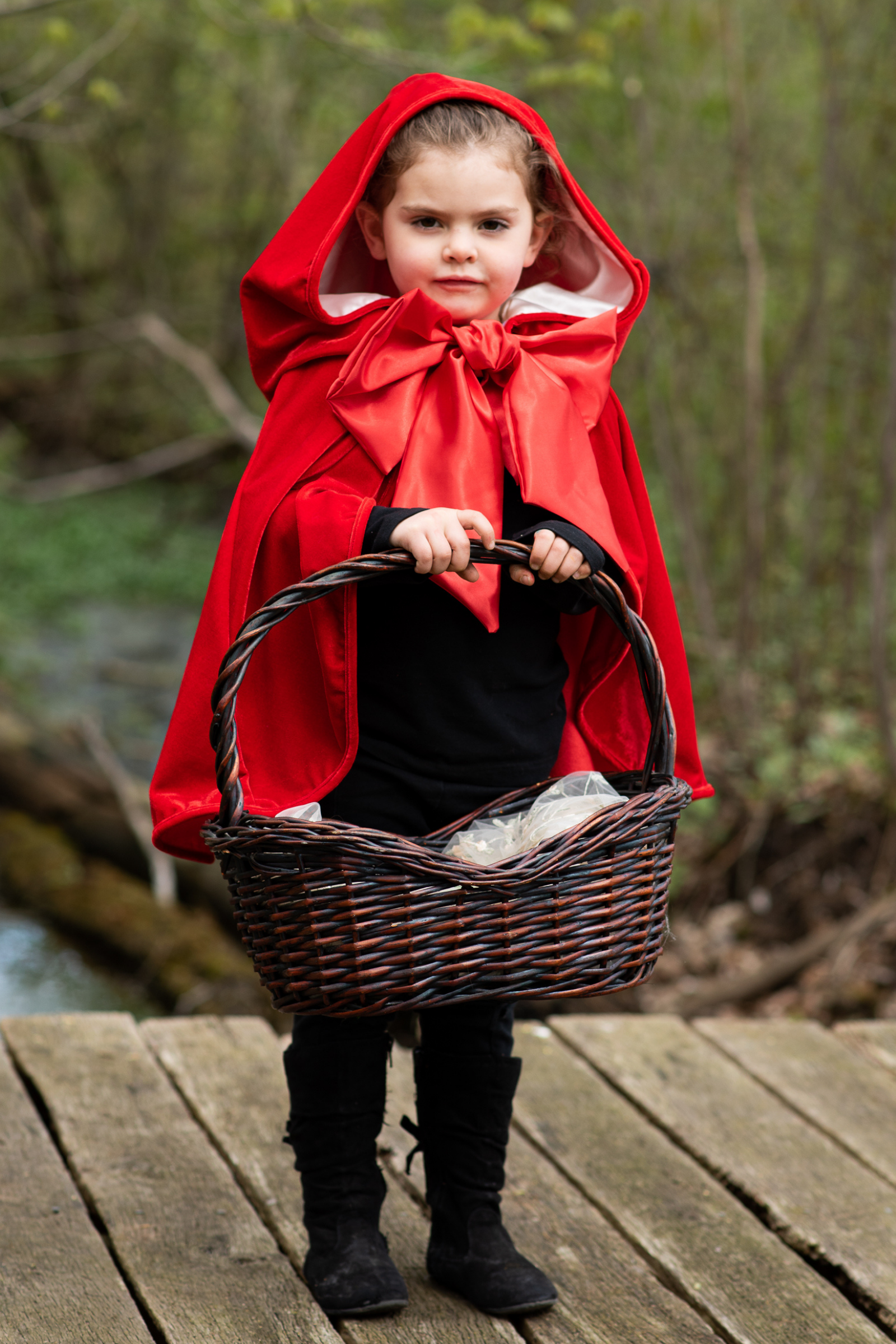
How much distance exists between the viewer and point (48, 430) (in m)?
12.6

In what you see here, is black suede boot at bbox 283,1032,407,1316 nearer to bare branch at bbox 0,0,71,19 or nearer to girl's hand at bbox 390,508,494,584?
girl's hand at bbox 390,508,494,584

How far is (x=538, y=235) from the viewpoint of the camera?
1.92 metres

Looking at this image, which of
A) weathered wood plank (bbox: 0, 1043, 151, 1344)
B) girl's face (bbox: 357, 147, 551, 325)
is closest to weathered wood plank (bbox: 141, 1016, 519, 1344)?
weathered wood plank (bbox: 0, 1043, 151, 1344)

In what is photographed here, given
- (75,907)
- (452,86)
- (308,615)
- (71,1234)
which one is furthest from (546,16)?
(71,1234)

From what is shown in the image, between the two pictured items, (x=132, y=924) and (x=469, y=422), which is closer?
(x=469, y=422)

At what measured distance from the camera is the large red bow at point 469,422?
1721 millimetres

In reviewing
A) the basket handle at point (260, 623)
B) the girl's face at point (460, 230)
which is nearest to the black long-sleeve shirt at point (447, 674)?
the basket handle at point (260, 623)

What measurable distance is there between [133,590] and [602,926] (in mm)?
8156

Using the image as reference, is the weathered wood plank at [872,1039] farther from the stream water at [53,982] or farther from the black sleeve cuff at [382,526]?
the stream water at [53,982]

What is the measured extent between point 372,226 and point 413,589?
0.55m

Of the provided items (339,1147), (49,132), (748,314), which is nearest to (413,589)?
(339,1147)

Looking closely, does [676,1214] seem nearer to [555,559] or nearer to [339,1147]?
[339,1147]

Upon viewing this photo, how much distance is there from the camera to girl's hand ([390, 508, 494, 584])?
1.53m

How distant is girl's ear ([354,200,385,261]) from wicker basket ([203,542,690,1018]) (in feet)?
1.86
